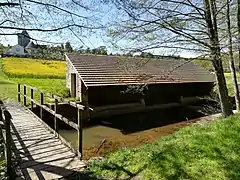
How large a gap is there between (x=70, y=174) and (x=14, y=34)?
232 centimetres

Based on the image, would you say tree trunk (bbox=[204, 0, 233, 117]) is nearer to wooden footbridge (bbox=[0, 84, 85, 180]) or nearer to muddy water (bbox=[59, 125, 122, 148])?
wooden footbridge (bbox=[0, 84, 85, 180])

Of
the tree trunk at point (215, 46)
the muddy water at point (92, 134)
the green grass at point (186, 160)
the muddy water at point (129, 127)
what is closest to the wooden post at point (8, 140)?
the green grass at point (186, 160)

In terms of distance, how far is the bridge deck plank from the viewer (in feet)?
13.9

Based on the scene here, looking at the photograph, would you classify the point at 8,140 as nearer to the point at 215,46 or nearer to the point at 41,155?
the point at 41,155

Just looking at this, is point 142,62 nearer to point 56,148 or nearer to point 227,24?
point 227,24

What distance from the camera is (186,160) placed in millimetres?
4004

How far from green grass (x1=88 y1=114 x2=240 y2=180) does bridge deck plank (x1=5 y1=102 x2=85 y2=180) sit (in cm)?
45

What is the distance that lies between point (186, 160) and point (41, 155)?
277cm

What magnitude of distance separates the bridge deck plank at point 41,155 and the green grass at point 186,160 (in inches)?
17.8

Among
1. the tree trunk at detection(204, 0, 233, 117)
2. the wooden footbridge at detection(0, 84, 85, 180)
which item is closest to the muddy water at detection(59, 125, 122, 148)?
the wooden footbridge at detection(0, 84, 85, 180)

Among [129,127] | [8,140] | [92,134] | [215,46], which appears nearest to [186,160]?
[8,140]

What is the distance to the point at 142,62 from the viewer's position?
309 inches

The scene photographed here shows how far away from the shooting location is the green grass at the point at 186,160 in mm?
3664

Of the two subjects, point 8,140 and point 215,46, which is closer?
point 8,140
